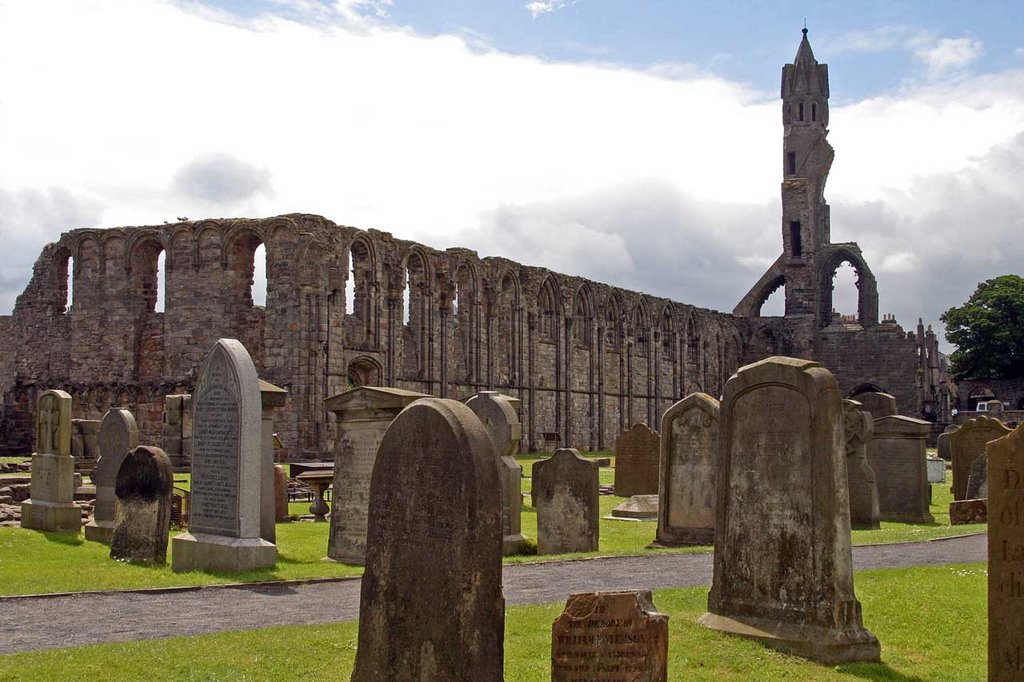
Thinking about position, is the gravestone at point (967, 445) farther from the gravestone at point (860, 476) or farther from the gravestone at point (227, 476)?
the gravestone at point (227, 476)

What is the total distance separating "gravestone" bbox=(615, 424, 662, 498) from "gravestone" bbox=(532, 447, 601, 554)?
790 cm

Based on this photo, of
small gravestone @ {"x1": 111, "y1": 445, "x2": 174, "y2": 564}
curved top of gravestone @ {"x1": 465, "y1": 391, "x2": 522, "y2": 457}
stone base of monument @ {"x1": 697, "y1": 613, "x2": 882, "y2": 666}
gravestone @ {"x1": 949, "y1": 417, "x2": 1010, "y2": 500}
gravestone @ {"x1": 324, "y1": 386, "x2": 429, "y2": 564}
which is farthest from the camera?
gravestone @ {"x1": 949, "y1": 417, "x2": 1010, "y2": 500}

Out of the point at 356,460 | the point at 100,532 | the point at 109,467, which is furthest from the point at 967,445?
the point at 100,532

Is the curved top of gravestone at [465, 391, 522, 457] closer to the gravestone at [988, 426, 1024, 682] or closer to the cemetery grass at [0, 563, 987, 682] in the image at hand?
the cemetery grass at [0, 563, 987, 682]

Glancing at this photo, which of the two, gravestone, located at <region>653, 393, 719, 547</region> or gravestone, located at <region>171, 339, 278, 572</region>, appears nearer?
gravestone, located at <region>171, 339, 278, 572</region>

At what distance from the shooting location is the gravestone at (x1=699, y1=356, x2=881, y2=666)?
768 centimetres

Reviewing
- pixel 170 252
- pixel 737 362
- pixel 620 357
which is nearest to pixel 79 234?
pixel 170 252

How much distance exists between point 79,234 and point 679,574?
93.6 feet

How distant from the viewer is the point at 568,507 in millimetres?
14250

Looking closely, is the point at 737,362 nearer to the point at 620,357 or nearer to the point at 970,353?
the point at 620,357

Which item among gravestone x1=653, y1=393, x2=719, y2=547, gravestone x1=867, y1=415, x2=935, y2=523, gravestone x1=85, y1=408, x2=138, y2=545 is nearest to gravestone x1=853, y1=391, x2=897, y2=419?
gravestone x1=867, y1=415, x2=935, y2=523

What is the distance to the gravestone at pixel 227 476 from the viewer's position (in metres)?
11.3

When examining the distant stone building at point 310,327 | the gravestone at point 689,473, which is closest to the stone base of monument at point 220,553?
the gravestone at point 689,473

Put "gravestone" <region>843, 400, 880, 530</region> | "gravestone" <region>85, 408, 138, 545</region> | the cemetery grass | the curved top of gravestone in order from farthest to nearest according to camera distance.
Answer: "gravestone" <region>843, 400, 880, 530</region>
the curved top of gravestone
"gravestone" <region>85, 408, 138, 545</region>
the cemetery grass
